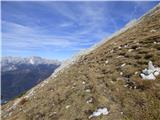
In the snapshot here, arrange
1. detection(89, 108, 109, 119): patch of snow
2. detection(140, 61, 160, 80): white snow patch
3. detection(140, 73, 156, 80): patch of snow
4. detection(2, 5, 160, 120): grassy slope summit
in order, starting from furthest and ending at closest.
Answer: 1. detection(140, 61, 160, 80): white snow patch
2. detection(140, 73, 156, 80): patch of snow
3. detection(89, 108, 109, 119): patch of snow
4. detection(2, 5, 160, 120): grassy slope summit

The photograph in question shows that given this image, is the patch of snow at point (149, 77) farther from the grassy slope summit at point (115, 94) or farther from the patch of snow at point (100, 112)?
the patch of snow at point (100, 112)

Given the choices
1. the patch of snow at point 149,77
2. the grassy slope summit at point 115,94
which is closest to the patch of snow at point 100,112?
the grassy slope summit at point 115,94

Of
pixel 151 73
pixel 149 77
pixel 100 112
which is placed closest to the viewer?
pixel 100 112

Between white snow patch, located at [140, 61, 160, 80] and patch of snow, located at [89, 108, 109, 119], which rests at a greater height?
white snow patch, located at [140, 61, 160, 80]

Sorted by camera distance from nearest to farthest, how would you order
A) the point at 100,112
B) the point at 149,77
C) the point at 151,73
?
1. the point at 100,112
2. the point at 149,77
3. the point at 151,73

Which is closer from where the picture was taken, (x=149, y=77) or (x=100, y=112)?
(x=100, y=112)

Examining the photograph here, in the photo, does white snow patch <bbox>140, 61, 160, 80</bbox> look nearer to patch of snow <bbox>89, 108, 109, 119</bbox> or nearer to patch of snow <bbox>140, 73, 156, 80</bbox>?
patch of snow <bbox>140, 73, 156, 80</bbox>

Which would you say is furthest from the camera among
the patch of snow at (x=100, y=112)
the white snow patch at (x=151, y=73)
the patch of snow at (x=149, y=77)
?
the white snow patch at (x=151, y=73)

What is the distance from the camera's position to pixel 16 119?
30.9 meters

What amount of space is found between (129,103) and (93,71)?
13160 millimetres

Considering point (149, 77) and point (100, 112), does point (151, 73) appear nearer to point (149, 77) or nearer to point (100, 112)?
point (149, 77)

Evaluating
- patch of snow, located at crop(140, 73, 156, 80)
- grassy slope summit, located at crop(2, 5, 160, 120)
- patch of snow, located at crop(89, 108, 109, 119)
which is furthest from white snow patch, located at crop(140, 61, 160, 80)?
patch of snow, located at crop(89, 108, 109, 119)

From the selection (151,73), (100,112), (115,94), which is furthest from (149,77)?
(100,112)

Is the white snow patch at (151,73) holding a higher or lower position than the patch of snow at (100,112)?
higher
